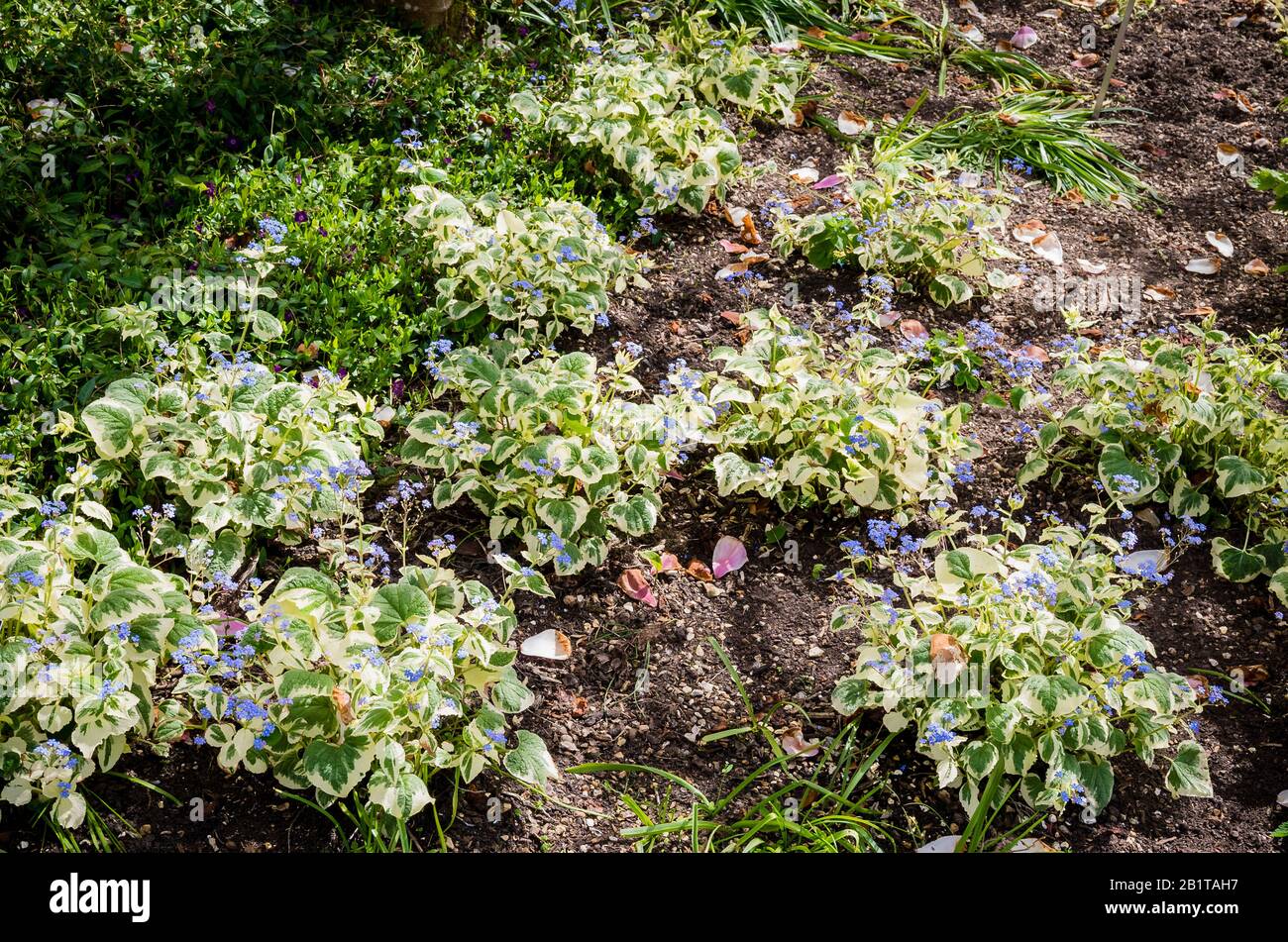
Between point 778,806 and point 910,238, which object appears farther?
point 910,238

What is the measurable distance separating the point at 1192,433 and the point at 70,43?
4062mm

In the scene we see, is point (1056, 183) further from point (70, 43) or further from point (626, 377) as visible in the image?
point (70, 43)

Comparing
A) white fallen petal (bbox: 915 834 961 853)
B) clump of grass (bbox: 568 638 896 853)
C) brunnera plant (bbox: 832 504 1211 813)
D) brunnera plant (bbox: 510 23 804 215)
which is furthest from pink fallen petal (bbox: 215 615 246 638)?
brunnera plant (bbox: 510 23 804 215)

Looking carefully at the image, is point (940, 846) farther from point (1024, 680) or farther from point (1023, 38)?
point (1023, 38)

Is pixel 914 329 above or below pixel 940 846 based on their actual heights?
above

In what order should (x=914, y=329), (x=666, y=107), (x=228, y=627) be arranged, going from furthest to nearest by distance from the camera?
1. (x=666, y=107)
2. (x=914, y=329)
3. (x=228, y=627)

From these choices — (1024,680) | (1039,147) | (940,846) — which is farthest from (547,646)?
(1039,147)

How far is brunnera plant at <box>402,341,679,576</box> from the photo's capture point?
311 centimetres

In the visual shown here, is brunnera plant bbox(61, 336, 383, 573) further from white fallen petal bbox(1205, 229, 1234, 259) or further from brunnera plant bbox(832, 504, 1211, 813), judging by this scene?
white fallen petal bbox(1205, 229, 1234, 259)

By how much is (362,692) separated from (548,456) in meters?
0.87

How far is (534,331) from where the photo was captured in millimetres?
3666

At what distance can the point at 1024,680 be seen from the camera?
277 cm

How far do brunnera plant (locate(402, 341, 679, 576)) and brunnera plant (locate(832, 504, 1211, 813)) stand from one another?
25.4 inches

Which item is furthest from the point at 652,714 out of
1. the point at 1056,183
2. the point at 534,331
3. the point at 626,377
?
the point at 1056,183
